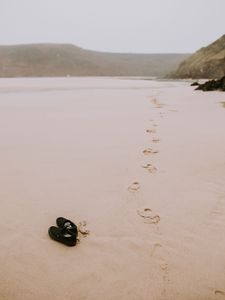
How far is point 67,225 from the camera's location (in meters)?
2.29

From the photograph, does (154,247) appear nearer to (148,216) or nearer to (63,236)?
(148,216)

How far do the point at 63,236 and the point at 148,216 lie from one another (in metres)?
0.72

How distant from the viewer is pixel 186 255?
6.84 ft

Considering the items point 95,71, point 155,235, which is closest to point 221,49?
point 95,71

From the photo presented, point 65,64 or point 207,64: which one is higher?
point 65,64

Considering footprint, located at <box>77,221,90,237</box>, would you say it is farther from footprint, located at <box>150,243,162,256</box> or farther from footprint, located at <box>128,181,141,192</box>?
footprint, located at <box>128,181,141,192</box>

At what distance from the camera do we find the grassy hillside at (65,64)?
Result: 6912 cm

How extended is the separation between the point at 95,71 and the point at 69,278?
2954 inches

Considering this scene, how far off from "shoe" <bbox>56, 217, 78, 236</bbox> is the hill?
34741 mm

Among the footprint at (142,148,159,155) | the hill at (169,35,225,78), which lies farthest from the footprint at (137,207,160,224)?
the hill at (169,35,225,78)

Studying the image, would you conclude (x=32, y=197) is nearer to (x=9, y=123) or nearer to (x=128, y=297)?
(x=128, y=297)

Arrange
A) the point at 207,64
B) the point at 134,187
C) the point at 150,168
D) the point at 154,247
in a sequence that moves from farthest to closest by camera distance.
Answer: the point at 207,64, the point at 150,168, the point at 134,187, the point at 154,247

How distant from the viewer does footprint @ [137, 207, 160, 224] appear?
2.50 meters

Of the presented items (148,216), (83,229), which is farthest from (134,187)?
(83,229)
